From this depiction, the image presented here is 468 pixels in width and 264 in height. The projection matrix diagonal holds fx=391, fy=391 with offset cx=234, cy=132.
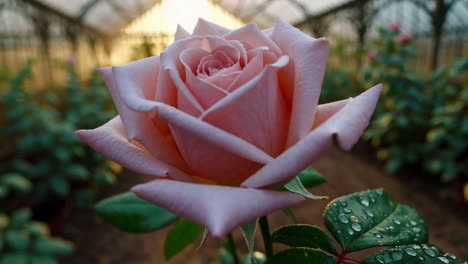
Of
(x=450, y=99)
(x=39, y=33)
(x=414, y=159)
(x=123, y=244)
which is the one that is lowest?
(x=123, y=244)

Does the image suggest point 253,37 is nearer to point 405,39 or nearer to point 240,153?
point 240,153

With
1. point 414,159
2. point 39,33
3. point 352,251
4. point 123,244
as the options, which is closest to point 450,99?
point 414,159

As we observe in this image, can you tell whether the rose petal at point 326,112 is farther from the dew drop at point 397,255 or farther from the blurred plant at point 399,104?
the blurred plant at point 399,104

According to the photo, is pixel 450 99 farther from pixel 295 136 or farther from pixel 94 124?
pixel 295 136

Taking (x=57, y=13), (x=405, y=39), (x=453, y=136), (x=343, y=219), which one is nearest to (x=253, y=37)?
(x=343, y=219)

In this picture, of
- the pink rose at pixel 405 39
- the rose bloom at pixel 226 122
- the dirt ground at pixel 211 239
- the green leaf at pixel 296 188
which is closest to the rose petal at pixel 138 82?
the rose bloom at pixel 226 122

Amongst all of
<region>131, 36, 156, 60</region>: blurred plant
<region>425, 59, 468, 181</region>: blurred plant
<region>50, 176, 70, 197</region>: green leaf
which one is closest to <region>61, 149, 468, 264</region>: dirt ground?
<region>425, 59, 468, 181</region>: blurred plant

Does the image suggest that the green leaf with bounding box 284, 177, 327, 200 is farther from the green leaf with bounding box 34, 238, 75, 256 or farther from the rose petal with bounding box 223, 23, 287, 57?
the green leaf with bounding box 34, 238, 75, 256
